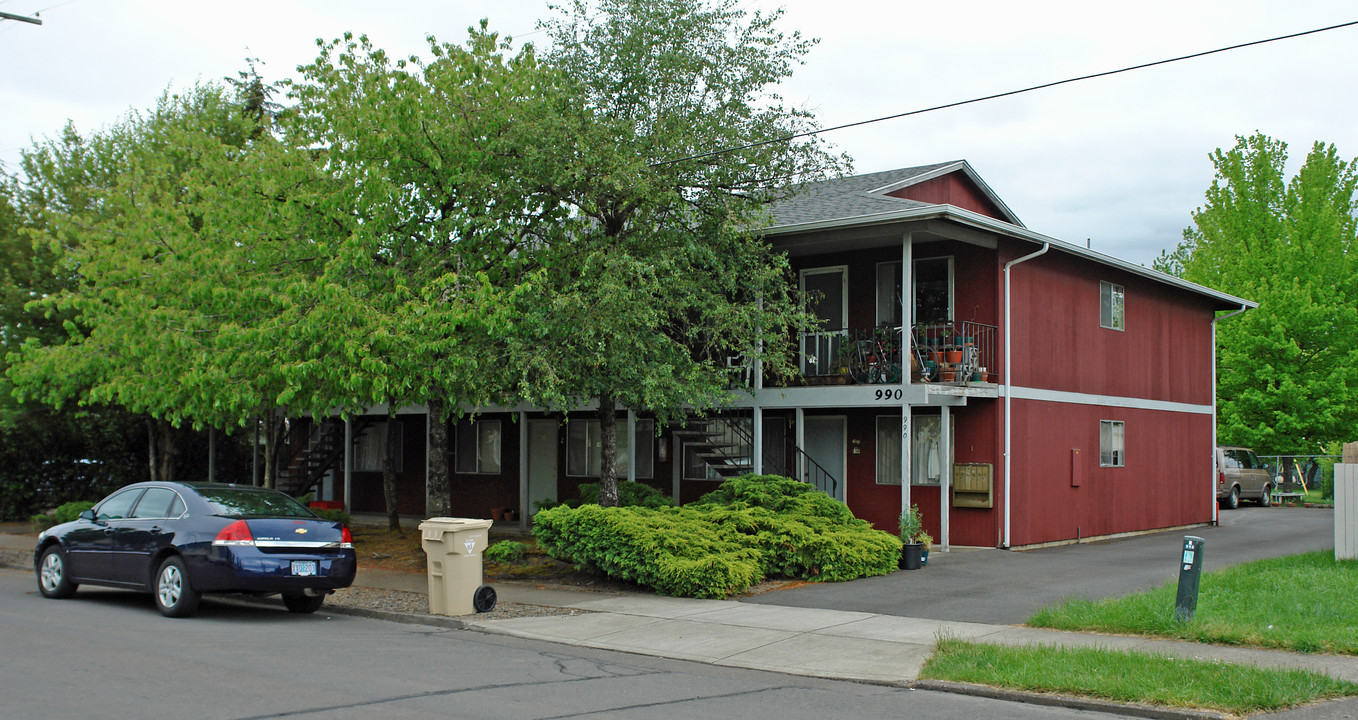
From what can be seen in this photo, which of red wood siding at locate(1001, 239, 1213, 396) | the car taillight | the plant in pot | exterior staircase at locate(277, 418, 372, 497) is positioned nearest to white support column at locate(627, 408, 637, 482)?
the plant in pot

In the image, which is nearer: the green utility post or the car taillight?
the green utility post

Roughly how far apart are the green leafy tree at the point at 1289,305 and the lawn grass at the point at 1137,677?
2882 centimetres

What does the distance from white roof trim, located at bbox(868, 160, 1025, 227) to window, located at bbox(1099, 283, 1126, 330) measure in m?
3.71

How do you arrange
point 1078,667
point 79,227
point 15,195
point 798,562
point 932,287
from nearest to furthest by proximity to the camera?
1. point 1078,667
2. point 798,562
3. point 932,287
4. point 79,227
5. point 15,195

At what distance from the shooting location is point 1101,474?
70.0 ft

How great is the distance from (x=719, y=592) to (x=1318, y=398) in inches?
1094

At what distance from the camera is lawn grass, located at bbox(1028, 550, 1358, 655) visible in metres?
9.48

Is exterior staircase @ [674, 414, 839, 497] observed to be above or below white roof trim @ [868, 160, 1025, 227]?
below

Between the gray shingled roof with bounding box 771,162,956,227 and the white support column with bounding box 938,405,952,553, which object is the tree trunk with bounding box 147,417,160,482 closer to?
the gray shingled roof with bounding box 771,162,956,227

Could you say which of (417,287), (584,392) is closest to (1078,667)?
(584,392)

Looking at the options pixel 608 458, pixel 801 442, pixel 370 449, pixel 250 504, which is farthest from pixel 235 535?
pixel 370 449

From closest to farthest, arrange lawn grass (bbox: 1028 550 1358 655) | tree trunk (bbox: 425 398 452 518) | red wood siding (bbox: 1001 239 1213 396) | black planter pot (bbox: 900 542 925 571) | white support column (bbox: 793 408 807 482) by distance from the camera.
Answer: lawn grass (bbox: 1028 550 1358 655) → black planter pot (bbox: 900 542 925 571) → tree trunk (bbox: 425 398 452 518) → white support column (bbox: 793 408 807 482) → red wood siding (bbox: 1001 239 1213 396)

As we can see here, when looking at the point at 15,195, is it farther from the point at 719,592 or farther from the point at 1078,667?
the point at 1078,667

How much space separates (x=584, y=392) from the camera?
51.3 feet
